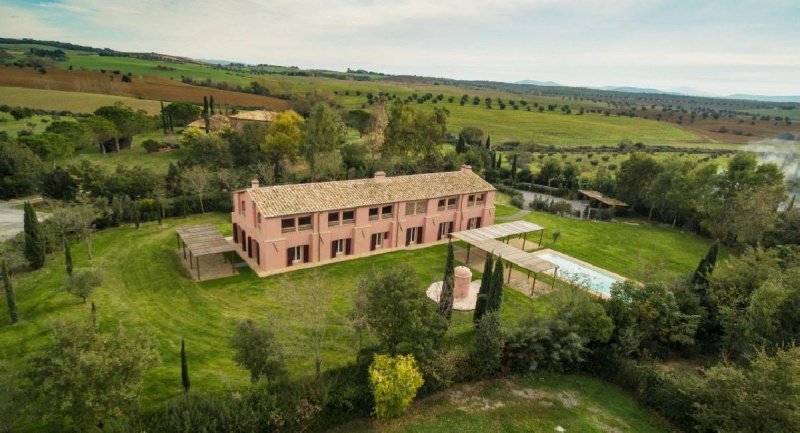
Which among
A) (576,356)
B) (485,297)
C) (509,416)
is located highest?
(485,297)

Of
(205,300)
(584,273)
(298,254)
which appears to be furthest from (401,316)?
(584,273)

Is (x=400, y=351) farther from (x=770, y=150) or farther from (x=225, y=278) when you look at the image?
(x=770, y=150)

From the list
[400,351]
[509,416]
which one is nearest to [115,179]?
[400,351]

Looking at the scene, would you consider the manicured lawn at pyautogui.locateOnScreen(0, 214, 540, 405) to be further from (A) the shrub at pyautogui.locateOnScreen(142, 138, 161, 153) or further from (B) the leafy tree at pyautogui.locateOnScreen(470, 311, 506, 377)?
(A) the shrub at pyautogui.locateOnScreen(142, 138, 161, 153)

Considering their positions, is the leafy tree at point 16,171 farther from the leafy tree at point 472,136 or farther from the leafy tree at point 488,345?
the leafy tree at point 472,136

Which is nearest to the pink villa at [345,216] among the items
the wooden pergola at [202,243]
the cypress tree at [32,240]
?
the wooden pergola at [202,243]

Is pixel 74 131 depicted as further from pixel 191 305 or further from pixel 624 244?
pixel 624 244
